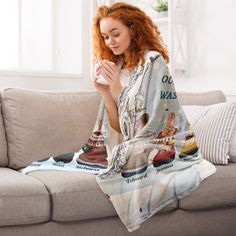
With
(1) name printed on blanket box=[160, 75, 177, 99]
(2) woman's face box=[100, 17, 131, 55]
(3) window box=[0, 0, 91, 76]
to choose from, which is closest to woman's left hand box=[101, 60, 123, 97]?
(2) woman's face box=[100, 17, 131, 55]

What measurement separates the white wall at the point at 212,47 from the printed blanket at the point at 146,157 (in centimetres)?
112

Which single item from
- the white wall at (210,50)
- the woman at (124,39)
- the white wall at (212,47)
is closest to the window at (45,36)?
the white wall at (210,50)

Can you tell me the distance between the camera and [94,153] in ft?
7.75

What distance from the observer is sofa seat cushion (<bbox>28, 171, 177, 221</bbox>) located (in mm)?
1869

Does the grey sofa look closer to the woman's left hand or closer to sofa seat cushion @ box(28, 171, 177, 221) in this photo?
sofa seat cushion @ box(28, 171, 177, 221)

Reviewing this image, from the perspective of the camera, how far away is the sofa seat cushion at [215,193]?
2096mm

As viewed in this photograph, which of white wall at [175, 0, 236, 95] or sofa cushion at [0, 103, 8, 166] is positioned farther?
white wall at [175, 0, 236, 95]

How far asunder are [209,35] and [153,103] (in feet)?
4.52

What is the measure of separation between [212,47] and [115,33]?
124 centimetres

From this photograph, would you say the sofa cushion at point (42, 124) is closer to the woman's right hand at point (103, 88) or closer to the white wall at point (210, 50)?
the woman's right hand at point (103, 88)

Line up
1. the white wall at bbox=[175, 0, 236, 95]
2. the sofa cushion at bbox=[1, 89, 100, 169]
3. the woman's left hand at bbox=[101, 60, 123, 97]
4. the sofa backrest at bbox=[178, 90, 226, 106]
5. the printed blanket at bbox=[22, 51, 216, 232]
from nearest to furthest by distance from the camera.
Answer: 1. the printed blanket at bbox=[22, 51, 216, 232]
2. the woman's left hand at bbox=[101, 60, 123, 97]
3. the sofa cushion at bbox=[1, 89, 100, 169]
4. the sofa backrest at bbox=[178, 90, 226, 106]
5. the white wall at bbox=[175, 0, 236, 95]

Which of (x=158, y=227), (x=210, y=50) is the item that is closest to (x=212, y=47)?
(x=210, y=50)

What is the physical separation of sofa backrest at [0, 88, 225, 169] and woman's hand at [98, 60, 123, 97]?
0.31 m

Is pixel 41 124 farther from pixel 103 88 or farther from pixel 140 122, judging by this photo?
pixel 140 122
